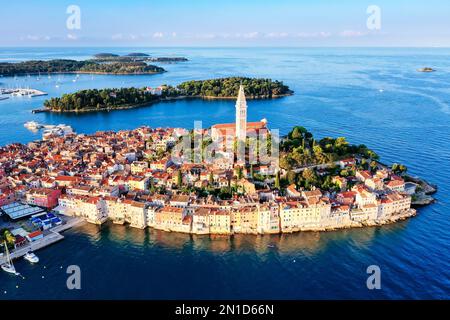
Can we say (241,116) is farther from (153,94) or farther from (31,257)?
(153,94)

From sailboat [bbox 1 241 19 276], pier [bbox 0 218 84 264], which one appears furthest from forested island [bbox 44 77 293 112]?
sailboat [bbox 1 241 19 276]

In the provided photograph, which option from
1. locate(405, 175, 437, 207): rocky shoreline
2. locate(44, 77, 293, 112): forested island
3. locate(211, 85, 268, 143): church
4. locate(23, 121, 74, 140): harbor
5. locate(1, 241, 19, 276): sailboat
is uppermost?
locate(44, 77, 293, 112): forested island

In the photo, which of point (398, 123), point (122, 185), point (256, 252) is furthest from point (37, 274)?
point (398, 123)

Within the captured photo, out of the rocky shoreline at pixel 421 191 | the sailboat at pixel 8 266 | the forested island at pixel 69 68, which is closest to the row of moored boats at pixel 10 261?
the sailboat at pixel 8 266

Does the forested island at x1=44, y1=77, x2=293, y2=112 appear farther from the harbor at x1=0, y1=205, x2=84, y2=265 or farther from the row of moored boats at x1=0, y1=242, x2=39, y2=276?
the row of moored boats at x1=0, y1=242, x2=39, y2=276

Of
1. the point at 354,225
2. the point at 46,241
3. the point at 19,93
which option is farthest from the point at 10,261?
the point at 19,93

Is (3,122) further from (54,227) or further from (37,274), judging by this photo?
(37,274)

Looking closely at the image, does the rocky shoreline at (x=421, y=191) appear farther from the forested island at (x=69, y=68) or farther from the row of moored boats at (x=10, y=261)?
the forested island at (x=69, y=68)
